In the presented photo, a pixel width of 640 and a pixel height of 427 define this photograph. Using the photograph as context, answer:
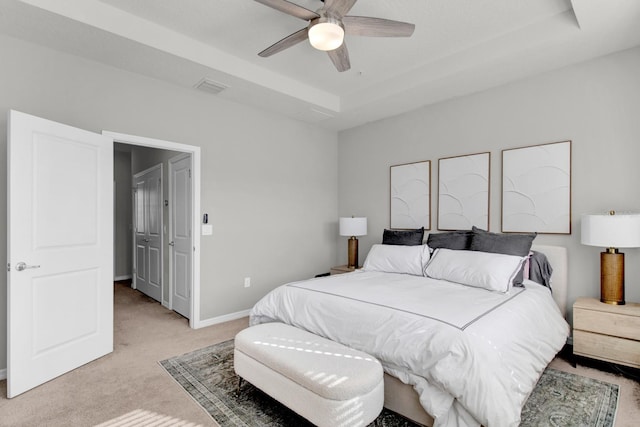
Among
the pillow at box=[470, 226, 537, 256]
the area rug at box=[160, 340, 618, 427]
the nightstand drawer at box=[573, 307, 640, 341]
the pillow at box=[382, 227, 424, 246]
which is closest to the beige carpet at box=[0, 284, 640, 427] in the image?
the area rug at box=[160, 340, 618, 427]

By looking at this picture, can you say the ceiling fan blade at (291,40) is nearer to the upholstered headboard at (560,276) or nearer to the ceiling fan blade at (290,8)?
the ceiling fan blade at (290,8)

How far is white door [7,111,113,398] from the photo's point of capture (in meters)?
2.35

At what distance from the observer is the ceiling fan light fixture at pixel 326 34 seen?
2186 mm

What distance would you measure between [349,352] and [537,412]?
126 cm

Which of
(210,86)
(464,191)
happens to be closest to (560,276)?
(464,191)

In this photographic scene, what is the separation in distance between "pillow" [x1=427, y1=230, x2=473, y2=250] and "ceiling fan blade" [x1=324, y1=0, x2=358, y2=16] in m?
2.42

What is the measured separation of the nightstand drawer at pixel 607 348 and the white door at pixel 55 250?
12.9 feet

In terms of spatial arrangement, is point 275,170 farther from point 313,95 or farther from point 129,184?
point 129,184

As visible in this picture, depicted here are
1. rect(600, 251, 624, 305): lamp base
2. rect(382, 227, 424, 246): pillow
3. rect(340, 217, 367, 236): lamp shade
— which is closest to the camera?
rect(600, 251, 624, 305): lamp base

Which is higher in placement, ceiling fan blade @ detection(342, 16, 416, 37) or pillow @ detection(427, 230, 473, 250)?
ceiling fan blade @ detection(342, 16, 416, 37)

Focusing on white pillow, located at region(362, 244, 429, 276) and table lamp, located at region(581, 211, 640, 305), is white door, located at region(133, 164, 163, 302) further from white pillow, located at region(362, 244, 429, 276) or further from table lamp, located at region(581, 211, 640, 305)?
table lamp, located at region(581, 211, 640, 305)

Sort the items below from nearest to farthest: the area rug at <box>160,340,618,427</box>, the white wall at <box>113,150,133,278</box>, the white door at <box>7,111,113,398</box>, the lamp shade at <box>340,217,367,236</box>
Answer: the area rug at <box>160,340,618,427</box> → the white door at <box>7,111,113,398</box> → the lamp shade at <box>340,217,367,236</box> → the white wall at <box>113,150,133,278</box>

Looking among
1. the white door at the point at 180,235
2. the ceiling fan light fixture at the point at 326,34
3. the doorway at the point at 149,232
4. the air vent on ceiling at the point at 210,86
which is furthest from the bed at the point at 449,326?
the doorway at the point at 149,232

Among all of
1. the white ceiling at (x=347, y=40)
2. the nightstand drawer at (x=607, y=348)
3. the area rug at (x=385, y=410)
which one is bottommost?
the area rug at (x=385, y=410)
